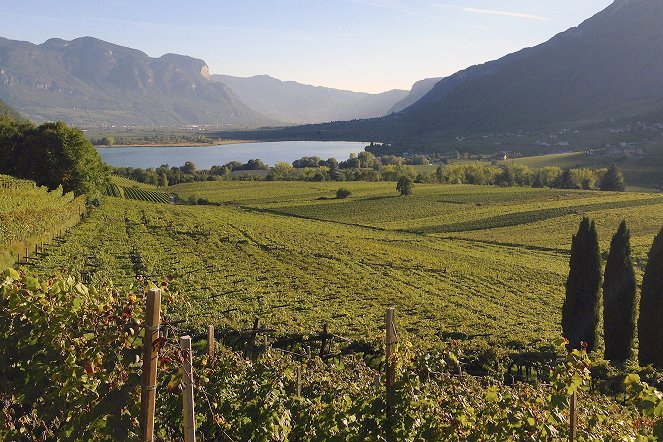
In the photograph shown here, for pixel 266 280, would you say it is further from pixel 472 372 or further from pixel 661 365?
pixel 661 365

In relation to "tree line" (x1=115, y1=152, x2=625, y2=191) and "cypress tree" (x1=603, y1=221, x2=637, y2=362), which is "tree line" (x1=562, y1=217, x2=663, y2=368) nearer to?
"cypress tree" (x1=603, y1=221, x2=637, y2=362)

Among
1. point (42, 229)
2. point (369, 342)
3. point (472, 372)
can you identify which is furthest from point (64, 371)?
point (42, 229)

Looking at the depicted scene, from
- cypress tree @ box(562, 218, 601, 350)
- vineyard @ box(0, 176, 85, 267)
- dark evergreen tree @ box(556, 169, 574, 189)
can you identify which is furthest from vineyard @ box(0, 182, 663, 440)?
dark evergreen tree @ box(556, 169, 574, 189)

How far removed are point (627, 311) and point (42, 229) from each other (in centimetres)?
3346

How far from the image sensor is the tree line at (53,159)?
185ft

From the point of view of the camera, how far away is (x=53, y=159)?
2212 inches

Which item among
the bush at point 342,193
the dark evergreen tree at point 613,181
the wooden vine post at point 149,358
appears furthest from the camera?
the dark evergreen tree at point 613,181

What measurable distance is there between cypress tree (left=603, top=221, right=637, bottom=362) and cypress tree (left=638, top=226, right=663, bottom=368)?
90 cm

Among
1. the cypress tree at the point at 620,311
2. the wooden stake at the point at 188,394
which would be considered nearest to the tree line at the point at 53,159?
the cypress tree at the point at 620,311

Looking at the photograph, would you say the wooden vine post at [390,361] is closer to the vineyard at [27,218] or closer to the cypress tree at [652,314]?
the cypress tree at [652,314]

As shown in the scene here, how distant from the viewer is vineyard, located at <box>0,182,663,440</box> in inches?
214

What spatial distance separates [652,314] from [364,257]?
25.4 m

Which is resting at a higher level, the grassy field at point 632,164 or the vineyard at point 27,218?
the grassy field at point 632,164

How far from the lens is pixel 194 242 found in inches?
1709
